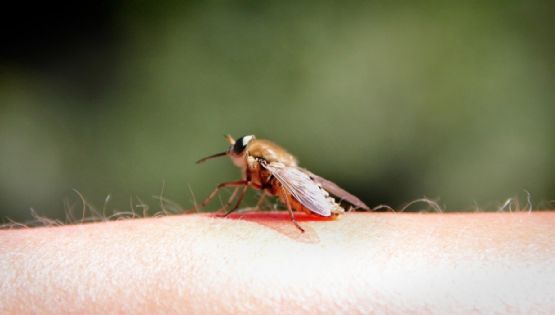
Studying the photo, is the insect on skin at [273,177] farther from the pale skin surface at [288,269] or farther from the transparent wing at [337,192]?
the pale skin surface at [288,269]

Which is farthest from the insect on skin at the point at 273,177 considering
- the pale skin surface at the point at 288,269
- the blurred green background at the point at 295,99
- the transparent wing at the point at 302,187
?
the blurred green background at the point at 295,99

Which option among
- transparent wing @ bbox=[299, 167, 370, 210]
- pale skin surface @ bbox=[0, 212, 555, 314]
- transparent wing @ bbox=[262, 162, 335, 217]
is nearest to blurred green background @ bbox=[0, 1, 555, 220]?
transparent wing @ bbox=[299, 167, 370, 210]

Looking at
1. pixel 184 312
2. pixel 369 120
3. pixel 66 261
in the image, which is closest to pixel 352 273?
pixel 184 312

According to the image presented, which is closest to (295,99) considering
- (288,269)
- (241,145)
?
(241,145)

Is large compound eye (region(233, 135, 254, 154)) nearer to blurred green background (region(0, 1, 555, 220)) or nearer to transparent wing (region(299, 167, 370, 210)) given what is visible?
transparent wing (region(299, 167, 370, 210))

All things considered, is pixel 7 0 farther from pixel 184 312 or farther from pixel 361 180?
pixel 184 312

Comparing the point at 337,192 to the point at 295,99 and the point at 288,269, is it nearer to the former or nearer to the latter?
the point at 288,269
